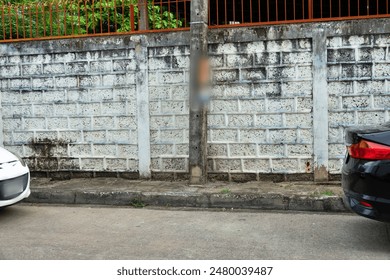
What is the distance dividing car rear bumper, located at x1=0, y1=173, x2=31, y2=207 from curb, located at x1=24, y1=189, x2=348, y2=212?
91 centimetres

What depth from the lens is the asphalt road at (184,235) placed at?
407cm

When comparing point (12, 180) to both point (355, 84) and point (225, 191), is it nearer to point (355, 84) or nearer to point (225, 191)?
point (225, 191)

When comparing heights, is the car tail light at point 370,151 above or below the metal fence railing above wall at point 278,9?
below

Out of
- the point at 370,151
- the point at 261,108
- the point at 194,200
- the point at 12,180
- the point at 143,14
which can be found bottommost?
the point at 194,200

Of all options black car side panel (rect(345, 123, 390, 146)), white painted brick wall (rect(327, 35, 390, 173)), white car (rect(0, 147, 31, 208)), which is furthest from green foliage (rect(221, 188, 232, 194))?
white car (rect(0, 147, 31, 208))

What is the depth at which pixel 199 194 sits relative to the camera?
604cm

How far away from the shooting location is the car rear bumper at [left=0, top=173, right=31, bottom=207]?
5.12 meters

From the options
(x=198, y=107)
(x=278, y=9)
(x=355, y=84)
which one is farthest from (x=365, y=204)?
(x=278, y=9)

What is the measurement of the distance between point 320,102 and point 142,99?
2.59 metres

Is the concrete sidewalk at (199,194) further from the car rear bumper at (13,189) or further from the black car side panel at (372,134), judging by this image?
the black car side panel at (372,134)

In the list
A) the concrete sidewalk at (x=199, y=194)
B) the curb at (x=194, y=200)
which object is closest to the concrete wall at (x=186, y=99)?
the concrete sidewalk at (x=199, y=194)

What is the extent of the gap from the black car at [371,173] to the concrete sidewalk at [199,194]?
1714mm

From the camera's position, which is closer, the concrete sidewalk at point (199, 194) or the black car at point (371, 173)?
the black car at point (371, 173)

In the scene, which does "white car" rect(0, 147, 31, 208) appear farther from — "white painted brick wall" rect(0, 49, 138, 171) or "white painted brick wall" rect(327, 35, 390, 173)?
"white painted brick wall" rect(327, 35, 390, 173)
